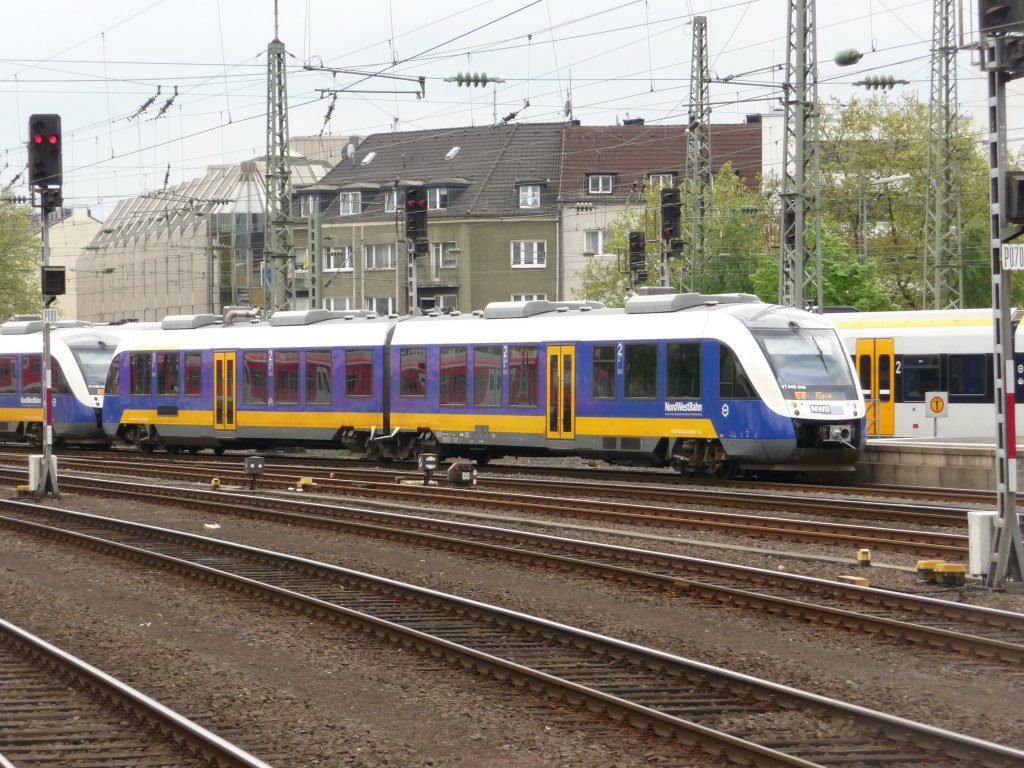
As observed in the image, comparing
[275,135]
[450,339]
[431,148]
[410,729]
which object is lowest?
[410,729]

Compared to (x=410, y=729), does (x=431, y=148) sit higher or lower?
higher

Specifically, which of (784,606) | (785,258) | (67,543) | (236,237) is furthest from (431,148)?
(784,606)

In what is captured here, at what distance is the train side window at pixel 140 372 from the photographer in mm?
37156

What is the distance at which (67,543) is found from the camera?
Answer: 1888 cm

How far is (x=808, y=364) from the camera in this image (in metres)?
24.7

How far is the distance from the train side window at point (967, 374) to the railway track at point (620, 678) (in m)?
19.3

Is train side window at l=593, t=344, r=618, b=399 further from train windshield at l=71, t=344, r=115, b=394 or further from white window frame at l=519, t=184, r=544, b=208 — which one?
white window frame at l=519, t=184, r=544, b=208

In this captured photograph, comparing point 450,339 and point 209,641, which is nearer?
point 209,641

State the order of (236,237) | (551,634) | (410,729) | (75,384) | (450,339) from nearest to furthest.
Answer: (410,729) < (551,634) < (450,339) < (75,384) < (236,237)

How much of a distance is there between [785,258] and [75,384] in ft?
61.7

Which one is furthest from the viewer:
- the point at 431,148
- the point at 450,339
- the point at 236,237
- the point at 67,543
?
the point at 236,237

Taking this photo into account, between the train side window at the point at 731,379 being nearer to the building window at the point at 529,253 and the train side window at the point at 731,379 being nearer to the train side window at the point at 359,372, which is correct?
the train side window at the point at 359,372

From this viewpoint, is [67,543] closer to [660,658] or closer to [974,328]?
[660,658]

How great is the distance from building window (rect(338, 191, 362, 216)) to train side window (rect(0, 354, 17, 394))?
38486 mm
